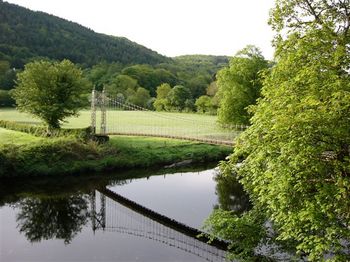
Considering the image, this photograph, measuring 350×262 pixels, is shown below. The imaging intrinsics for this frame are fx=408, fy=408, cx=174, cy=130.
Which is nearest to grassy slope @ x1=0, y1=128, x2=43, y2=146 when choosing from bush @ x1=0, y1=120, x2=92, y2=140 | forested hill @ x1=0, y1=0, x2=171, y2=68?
bush @ x1=0, y1=120, x2=92, y2=140

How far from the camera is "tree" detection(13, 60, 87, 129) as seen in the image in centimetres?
3119

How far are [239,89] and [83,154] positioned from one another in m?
13.5

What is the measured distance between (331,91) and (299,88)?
0.71 m

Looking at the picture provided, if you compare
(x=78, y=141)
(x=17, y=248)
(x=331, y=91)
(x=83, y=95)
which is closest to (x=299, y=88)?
(x=331, y=91)

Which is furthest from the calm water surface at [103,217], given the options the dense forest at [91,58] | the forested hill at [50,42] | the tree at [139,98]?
the forested hill at [50,42]

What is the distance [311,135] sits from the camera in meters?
8.28

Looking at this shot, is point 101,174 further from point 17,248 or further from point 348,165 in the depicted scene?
point 348,165

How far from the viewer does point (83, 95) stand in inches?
1303

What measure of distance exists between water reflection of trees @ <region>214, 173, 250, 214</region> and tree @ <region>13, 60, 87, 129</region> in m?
12.8

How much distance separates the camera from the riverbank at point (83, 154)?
26.9 m

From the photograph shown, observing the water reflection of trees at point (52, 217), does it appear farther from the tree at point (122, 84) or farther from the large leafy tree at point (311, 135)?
the tree at point (122, 84)

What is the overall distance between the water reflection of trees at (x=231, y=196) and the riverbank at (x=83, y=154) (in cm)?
596

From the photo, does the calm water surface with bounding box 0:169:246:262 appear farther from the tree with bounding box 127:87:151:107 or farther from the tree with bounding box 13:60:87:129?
the tree with bounding box 127:87:151:107

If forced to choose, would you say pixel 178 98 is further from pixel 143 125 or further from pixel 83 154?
pixel 83 154
